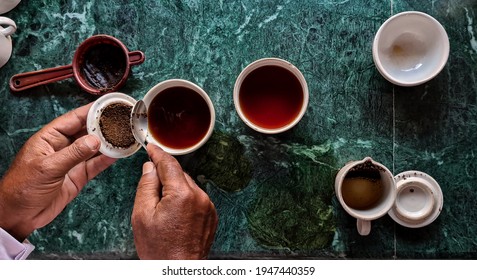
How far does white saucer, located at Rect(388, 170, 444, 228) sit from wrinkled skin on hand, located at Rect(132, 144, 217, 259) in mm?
583

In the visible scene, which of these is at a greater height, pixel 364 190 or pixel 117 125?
pixel 117 125

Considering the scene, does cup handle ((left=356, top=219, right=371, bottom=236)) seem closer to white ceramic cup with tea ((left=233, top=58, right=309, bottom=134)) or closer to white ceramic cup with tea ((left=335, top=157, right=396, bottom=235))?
white ceramic cup with tea ((left=335, top=157, right=396, bottom=235))

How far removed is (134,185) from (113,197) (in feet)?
0.25

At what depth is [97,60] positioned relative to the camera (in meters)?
1.53

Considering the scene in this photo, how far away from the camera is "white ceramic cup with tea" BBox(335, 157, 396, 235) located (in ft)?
4.61

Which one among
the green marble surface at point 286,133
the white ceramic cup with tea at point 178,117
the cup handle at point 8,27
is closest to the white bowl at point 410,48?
the green marble surface at point 286,133

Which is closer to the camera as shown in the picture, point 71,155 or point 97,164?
point 71,155

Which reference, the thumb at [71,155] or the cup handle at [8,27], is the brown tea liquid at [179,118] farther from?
the cup handle at [8,27]

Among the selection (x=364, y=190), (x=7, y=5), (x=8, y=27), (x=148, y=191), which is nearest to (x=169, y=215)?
(x=148, y=191)

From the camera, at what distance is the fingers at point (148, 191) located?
49.8 inches

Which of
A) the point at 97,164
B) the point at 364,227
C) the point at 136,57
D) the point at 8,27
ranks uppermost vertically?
the point at 8,27

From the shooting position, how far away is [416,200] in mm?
1510

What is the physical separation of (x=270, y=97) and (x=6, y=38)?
808 millimetres

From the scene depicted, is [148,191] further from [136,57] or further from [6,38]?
[6,38]
